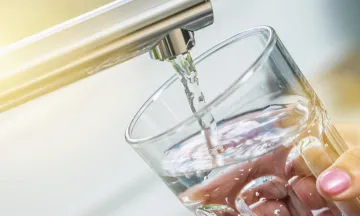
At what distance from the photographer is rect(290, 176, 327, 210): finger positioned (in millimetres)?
468

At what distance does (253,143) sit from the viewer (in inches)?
17.6

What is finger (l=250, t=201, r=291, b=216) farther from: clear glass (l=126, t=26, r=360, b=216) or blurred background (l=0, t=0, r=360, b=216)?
blurred background (l=0, t=0, r=360, b=216)

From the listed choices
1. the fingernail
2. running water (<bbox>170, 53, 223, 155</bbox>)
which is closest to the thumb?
the fingernail

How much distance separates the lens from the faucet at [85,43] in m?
0.34

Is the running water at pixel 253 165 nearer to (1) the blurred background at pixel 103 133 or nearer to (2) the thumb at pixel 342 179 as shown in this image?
(2) the thumb at pixel 342 179

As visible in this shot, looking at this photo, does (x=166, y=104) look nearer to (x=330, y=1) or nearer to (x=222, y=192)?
(x=222, y=192)

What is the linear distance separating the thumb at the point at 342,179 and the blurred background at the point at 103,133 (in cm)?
29

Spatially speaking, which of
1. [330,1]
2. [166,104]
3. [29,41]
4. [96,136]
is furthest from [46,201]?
[330,1]

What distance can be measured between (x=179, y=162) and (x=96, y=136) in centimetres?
27

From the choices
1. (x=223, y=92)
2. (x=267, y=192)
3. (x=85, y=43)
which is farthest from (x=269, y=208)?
(x=85, y=43)

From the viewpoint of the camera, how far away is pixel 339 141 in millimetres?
515

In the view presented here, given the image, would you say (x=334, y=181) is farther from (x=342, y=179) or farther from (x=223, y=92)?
(x=223, y=92)

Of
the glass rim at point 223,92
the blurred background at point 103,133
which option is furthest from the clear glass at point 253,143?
the blurred background at point 103,133

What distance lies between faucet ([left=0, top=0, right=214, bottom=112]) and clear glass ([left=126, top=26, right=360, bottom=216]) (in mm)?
86
